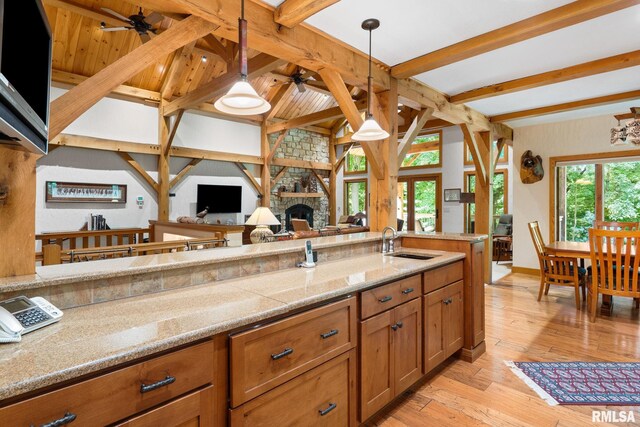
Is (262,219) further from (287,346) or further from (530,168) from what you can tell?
(530,168)

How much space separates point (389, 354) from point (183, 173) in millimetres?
6786

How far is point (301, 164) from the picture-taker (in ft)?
33.1

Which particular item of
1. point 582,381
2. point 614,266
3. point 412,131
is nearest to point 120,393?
point 582,381

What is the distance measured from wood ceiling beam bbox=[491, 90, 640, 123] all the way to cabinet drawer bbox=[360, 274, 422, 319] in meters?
4.39

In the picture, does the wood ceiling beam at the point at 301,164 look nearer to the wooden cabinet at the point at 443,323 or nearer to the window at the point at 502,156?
the window at the point at 502,156

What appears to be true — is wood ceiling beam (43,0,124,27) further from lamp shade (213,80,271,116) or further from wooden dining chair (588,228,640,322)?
wooden dining chair (588,228,640,322)

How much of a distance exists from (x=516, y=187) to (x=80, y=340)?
706cm

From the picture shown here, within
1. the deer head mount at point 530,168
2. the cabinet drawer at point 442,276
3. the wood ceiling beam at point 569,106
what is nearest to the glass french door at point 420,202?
the deer head mount at point 530,168

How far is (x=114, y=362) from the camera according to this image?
3.25ft

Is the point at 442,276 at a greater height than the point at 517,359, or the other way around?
the point at 442,276

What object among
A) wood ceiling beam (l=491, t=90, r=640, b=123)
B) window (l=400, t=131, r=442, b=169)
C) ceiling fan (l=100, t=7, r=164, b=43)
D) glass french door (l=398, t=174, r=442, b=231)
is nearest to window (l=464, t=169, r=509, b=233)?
glass french door (l=398, t=174, r=442, b=231)

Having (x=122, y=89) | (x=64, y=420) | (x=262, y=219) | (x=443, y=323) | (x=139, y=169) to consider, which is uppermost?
(x=122, y=89)

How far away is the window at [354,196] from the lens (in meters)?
11.2

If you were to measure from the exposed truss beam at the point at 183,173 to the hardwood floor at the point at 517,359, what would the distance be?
21.3 feet
